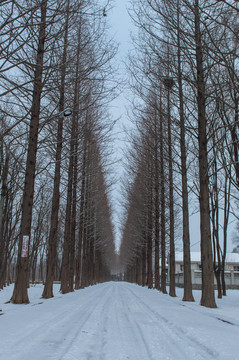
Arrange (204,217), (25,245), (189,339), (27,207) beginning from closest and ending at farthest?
(189,339)
(25,245)
(27,207)
(204,217)

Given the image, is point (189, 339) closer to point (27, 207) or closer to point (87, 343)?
point (87, 343)

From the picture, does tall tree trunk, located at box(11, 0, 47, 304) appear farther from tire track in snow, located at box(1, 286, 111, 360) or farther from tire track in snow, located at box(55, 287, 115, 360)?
tire track in snow, located at box(55, 287, 115, 360)

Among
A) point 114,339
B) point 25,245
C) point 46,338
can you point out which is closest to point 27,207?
point 25,245

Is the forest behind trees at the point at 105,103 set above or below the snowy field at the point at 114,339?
above

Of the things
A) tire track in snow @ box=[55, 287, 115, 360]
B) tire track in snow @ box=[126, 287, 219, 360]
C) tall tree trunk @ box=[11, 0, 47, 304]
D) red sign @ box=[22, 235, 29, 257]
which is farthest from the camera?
red sign @ box=[22, 235, 29, 257]

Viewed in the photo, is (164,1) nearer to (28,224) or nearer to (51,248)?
(28,224)

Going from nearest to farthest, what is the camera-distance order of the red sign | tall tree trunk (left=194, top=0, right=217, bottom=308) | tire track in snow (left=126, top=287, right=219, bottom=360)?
tire track in snow (left=126, top=287, right=219, bottom=360), the red sign, tall tree trunk (left=194, top=0, right=217, bottom=308)

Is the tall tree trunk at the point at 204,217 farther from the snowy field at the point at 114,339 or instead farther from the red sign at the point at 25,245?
the red sign at the point at 25,245

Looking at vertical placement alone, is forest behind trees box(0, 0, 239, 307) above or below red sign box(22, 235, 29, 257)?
above

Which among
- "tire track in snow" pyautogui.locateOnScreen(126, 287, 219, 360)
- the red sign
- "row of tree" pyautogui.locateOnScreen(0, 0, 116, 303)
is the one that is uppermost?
"row of tree" pyautogui.locateOnScreen(0, 0, 116, 303)

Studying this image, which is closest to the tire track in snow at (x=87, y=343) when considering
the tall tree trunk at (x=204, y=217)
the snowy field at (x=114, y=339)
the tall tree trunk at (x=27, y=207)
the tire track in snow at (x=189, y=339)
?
the snowy field at (x=114, y=339)

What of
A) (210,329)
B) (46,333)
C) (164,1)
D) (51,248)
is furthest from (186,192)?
(46,333)

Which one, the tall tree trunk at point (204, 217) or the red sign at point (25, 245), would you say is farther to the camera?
the tall tree trunk at point (204, 217)

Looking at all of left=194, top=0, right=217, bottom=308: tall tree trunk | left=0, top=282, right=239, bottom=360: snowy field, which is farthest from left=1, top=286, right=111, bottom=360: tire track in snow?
left=194, top=0, right=217, bottom=308: tall tree trunk
